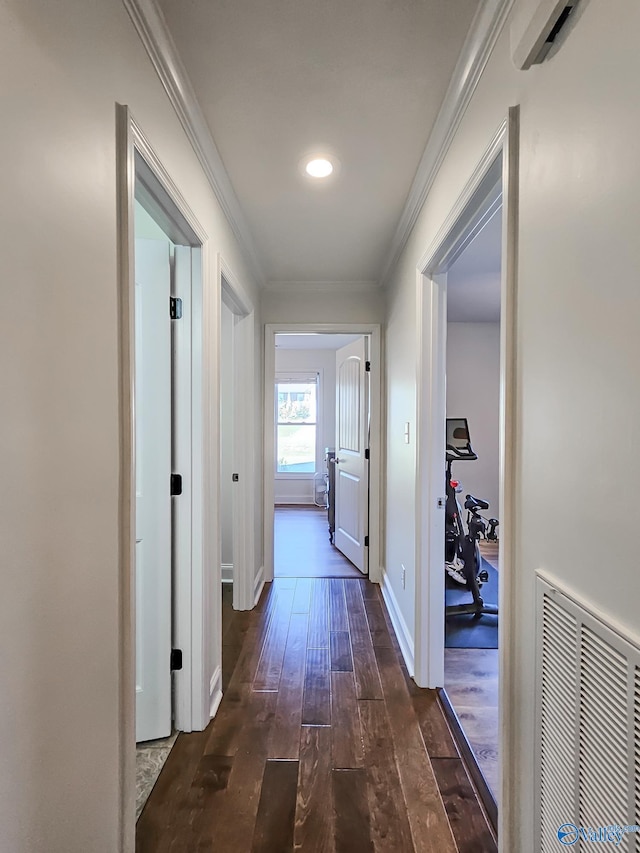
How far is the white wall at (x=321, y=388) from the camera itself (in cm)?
713

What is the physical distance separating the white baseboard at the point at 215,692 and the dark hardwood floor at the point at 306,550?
1.69m

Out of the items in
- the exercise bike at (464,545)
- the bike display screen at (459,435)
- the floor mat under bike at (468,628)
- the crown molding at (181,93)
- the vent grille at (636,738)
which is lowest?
the floor mat under bike at (468,628)

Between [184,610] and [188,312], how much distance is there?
47.8 inches

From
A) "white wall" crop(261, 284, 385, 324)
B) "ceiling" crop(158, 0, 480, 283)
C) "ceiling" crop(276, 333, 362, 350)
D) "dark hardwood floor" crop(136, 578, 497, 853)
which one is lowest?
"dark hardwood floor" crop(136, 578, 497, 853)

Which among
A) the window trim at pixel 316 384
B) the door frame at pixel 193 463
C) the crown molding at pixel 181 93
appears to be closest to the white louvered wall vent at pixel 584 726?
the door frame at pixel 193 463

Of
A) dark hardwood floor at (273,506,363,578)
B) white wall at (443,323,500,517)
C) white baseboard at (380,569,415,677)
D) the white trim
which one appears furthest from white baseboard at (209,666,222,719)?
white wall at (443,323,500,517)

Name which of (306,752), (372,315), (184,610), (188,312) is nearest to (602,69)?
(188,312)

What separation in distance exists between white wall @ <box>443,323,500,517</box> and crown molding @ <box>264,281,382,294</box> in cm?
181

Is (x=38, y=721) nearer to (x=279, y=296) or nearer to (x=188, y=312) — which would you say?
(x=188, y=312)

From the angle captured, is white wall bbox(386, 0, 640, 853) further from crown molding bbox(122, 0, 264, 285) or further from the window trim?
the window trim

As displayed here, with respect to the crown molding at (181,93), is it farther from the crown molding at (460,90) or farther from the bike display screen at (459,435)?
the bike display screen at (459,435)

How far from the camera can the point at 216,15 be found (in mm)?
1251

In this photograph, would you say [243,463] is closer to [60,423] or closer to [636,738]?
[60,423]

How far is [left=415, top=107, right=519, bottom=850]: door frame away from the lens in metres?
1.15
